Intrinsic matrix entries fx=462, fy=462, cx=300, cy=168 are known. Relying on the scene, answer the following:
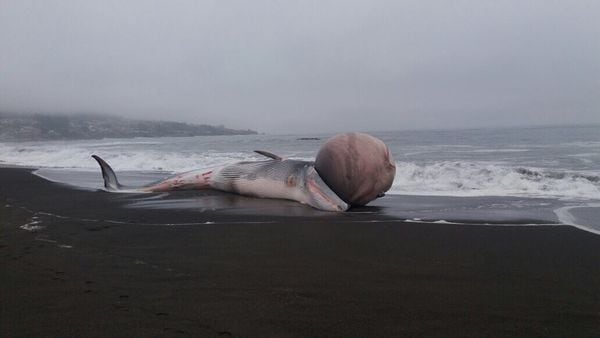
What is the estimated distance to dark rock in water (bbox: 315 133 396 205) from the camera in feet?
23.8

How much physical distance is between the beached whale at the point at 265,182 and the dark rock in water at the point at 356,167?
0.79 ft

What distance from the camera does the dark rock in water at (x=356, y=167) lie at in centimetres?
726

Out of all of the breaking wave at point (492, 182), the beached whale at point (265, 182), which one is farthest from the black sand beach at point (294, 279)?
the breaking wave at point (492, 182)

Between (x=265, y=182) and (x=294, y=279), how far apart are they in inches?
200

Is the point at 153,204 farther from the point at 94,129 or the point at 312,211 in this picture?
the point at 94,129

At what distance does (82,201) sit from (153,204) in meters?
1.39

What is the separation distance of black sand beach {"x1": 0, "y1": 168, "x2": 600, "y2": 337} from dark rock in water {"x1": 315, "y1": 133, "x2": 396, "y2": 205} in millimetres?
1363

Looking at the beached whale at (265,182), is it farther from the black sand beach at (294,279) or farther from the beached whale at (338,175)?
the black sand beach at (294,279)

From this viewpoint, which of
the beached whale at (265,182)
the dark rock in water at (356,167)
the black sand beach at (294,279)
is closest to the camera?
the black sand beach at (294,279)

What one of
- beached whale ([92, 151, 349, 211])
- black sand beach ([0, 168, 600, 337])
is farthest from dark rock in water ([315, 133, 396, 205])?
black sand beach ([0, 168, 600, 337])

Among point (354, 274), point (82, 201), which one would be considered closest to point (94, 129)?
point (82, 201)

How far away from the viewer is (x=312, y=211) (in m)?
6.98

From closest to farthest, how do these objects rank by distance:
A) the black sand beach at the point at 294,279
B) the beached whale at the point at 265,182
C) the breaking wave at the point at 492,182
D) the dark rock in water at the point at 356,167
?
the black sand beach at the point at 294,279 → the dark rock in water at the point at 356,167 → the beached whale at the point at 265,182 → the breaking wave at the point at 492,182

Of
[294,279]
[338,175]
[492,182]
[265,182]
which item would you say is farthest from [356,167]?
[492,182]
